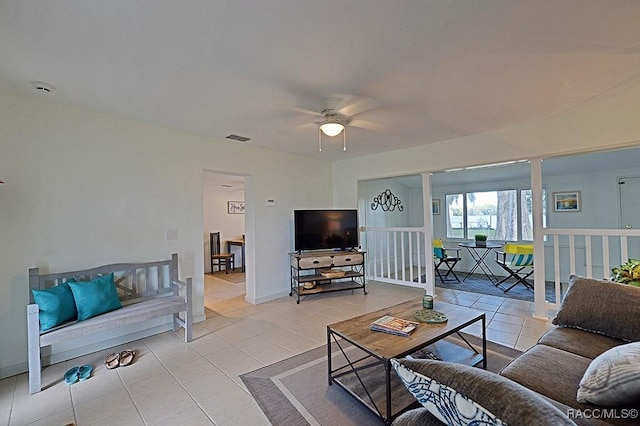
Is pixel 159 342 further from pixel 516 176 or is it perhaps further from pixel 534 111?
pixel 516 176

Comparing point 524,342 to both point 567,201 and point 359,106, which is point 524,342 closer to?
point 359,106

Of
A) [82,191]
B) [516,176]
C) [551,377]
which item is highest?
[516,176]

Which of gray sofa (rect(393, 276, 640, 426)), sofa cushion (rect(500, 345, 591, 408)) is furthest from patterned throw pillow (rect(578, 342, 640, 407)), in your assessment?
sofa cushion (rect(500, 345, 591, 408))

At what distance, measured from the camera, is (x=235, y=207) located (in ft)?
24.9

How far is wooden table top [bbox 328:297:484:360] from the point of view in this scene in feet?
6.02

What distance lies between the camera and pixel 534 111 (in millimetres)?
3033

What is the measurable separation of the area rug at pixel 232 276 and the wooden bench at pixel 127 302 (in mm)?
2472

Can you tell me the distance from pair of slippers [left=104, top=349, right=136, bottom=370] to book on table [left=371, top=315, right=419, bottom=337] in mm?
2236

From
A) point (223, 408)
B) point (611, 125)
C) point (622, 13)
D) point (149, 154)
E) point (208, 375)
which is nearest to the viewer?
point (622, 13)

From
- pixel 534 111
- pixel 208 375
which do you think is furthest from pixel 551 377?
pixel 534 111

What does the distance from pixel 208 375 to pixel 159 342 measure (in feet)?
3.36

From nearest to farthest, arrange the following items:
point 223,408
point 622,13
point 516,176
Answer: point 622,13
point 223,408
point 516,176

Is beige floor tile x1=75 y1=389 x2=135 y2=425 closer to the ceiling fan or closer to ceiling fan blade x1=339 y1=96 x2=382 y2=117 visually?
the ceiling fan

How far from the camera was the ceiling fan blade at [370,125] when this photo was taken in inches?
132
